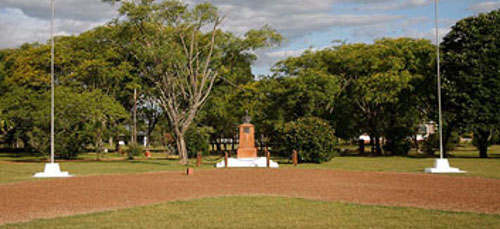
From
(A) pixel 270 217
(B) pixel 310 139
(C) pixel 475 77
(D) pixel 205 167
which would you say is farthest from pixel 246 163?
(A) pixel 270 217

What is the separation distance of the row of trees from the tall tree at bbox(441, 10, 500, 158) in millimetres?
77

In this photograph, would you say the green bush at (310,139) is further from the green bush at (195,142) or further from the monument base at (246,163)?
the green bush at (195,142)

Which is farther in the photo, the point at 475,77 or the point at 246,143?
the point at 475,77

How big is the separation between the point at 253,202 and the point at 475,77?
30147 millimetres

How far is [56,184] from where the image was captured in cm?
2089

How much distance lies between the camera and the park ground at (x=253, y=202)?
11.4m

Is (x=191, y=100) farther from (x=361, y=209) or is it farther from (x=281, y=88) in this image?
(x=361, y=209)

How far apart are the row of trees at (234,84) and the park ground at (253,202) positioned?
14.6 m

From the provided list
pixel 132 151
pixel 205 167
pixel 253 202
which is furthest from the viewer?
pixel 132 151

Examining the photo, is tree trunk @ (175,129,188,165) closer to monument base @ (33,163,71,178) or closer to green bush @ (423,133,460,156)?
monument base @ (33,163,71,178)

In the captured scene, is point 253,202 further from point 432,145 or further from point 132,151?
point 432,145

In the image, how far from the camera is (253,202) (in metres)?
14.5

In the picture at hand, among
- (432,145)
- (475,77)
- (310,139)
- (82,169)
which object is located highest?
(475,77)

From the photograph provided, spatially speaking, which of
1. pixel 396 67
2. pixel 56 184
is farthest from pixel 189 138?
pixel 56 184
